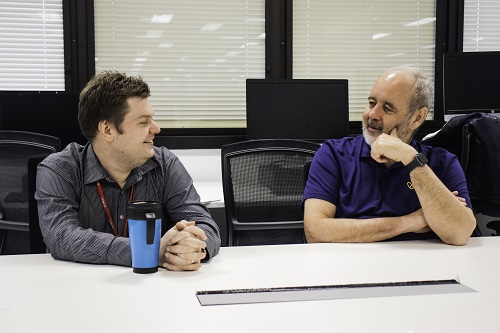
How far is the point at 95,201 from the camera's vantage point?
5.74 ft

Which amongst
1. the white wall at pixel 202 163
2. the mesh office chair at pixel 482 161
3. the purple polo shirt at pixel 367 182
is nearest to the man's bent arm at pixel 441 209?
the purple polo shirt at pixel 367 182

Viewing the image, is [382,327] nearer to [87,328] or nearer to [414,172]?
[87,328]

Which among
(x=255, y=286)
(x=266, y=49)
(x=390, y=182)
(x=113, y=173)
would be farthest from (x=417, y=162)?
(x=266, y=49)

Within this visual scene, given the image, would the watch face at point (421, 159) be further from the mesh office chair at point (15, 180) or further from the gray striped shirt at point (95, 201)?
the mesh office chair at point (15, 180)

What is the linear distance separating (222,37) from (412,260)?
122 inches

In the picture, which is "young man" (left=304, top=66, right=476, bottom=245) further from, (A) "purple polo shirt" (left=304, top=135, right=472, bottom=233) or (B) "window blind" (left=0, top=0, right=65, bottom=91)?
(B) "window blind" (left=0, top=0, right=65, bottom=91)

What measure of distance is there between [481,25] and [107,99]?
146 inches

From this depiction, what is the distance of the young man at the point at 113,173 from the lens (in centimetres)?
167

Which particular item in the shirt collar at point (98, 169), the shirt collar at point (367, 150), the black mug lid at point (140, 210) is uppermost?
the shirt collar at point (367, 150)

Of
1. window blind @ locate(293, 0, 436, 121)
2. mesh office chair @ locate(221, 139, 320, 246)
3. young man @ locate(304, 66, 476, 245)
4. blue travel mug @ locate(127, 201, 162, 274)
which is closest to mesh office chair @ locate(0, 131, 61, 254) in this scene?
mesh office chair @ locate(221, 139, 320, 246)

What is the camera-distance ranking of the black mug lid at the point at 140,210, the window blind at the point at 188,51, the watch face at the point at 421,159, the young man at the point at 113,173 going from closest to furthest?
1. the black mug lid at the point at 140,210
2. the young man at the point at 113,173
3. the watch face at the point at 421,159
4. the window blind at the point at 188,51

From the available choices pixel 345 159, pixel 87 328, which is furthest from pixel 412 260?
pixel 87 328

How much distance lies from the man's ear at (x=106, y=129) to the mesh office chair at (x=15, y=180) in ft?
3.86

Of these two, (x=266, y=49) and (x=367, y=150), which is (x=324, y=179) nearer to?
(x=367, y=150)
